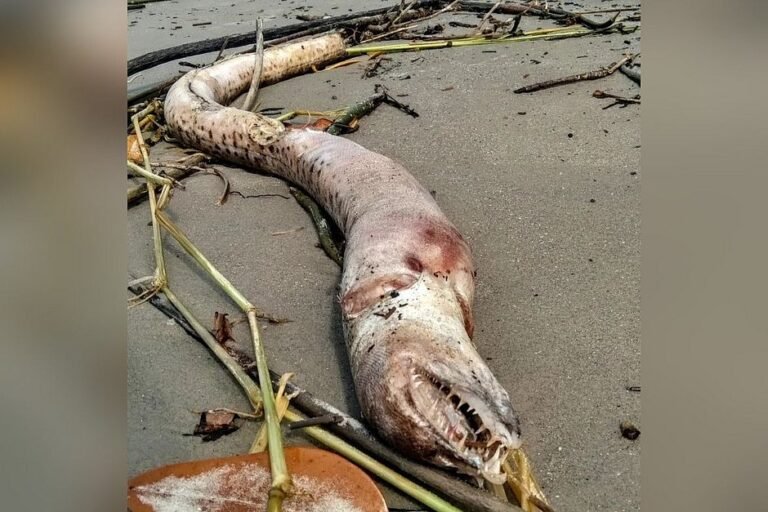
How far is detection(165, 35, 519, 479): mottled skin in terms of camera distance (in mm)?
1804

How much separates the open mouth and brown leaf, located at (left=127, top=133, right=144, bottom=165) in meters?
2.78

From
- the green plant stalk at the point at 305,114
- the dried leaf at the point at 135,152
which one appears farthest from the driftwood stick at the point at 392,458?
the green plant stalk at the point at 305,114

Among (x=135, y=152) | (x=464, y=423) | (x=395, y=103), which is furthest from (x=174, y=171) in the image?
(x=464, y=423)

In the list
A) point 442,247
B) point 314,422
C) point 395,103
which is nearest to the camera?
point 314,422

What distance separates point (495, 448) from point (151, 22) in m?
7.13

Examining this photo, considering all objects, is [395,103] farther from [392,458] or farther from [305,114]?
[392,458]

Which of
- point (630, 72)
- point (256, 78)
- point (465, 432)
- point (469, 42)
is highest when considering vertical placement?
point (630, 72)

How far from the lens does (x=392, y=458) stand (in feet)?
6.15

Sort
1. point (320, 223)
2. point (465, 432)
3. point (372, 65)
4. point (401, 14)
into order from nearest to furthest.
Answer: point (465, 432) → point (320, 223) → point (372, 65) → point (401, 14)

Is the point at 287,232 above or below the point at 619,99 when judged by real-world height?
below
